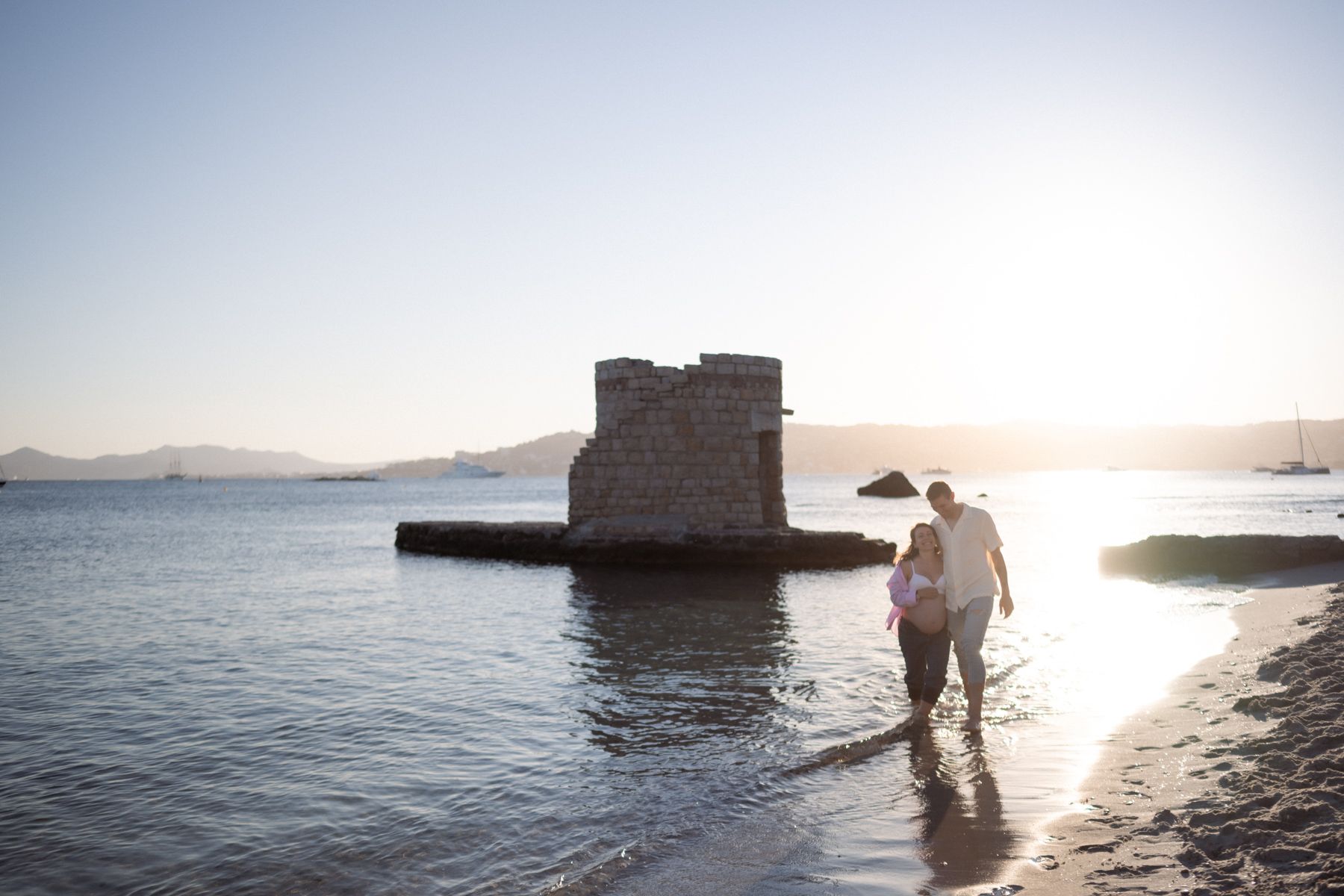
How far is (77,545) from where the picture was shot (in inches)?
1128

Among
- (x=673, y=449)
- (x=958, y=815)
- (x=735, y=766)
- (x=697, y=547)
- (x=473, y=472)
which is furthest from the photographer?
(x=473, y=472)

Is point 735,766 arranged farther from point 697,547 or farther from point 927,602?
point 697,547

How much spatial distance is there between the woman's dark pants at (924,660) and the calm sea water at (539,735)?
293 mm

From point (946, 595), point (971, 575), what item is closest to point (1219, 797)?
point (971, 575)

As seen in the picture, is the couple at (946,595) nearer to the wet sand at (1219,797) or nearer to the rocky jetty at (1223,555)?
the wet sand at (1219,797)

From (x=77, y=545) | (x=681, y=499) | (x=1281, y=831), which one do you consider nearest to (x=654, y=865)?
(x=1281, y=831)

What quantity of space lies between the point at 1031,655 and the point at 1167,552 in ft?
29.1

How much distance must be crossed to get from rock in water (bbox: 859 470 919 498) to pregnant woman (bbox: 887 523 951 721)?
192 feet

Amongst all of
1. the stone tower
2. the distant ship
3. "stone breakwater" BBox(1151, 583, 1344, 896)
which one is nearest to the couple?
"stone breakwater" BBox(1151, 583, 1344, 896)

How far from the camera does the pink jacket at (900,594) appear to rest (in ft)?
20.3

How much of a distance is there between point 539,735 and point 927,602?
9.72 ft

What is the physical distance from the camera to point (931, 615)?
6180mm

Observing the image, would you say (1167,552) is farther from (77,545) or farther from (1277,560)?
(77,545)

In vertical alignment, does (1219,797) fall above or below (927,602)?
below
